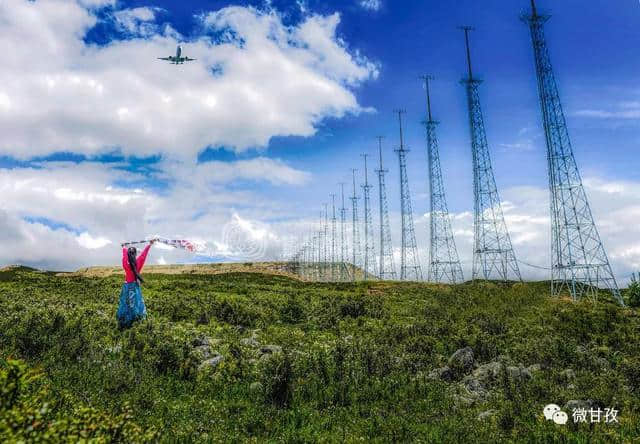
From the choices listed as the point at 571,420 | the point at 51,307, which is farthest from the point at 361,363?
the point at 51,307

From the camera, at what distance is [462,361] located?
1434 cm

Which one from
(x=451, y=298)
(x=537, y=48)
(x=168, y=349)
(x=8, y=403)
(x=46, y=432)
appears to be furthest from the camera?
(x=537, y=48)

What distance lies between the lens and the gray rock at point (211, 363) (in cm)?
1360

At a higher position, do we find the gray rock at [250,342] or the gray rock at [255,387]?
the gray rock at [250,342]

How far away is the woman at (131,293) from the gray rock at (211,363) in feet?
20.4

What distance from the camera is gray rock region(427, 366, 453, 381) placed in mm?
13414

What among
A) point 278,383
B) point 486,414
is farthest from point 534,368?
point 278,383

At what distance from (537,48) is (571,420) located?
32.3m

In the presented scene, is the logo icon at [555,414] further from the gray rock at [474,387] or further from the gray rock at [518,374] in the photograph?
the gray rock at [518,374]

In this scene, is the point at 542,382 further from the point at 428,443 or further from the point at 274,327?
the point at 274,327

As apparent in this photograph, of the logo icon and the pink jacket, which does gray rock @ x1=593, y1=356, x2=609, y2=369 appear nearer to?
the logo icon

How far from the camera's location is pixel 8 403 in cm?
625

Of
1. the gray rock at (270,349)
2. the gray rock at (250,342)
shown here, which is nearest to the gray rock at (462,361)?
the gray rock at (270,349)

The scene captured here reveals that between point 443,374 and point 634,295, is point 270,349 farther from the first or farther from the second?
point 634,295
